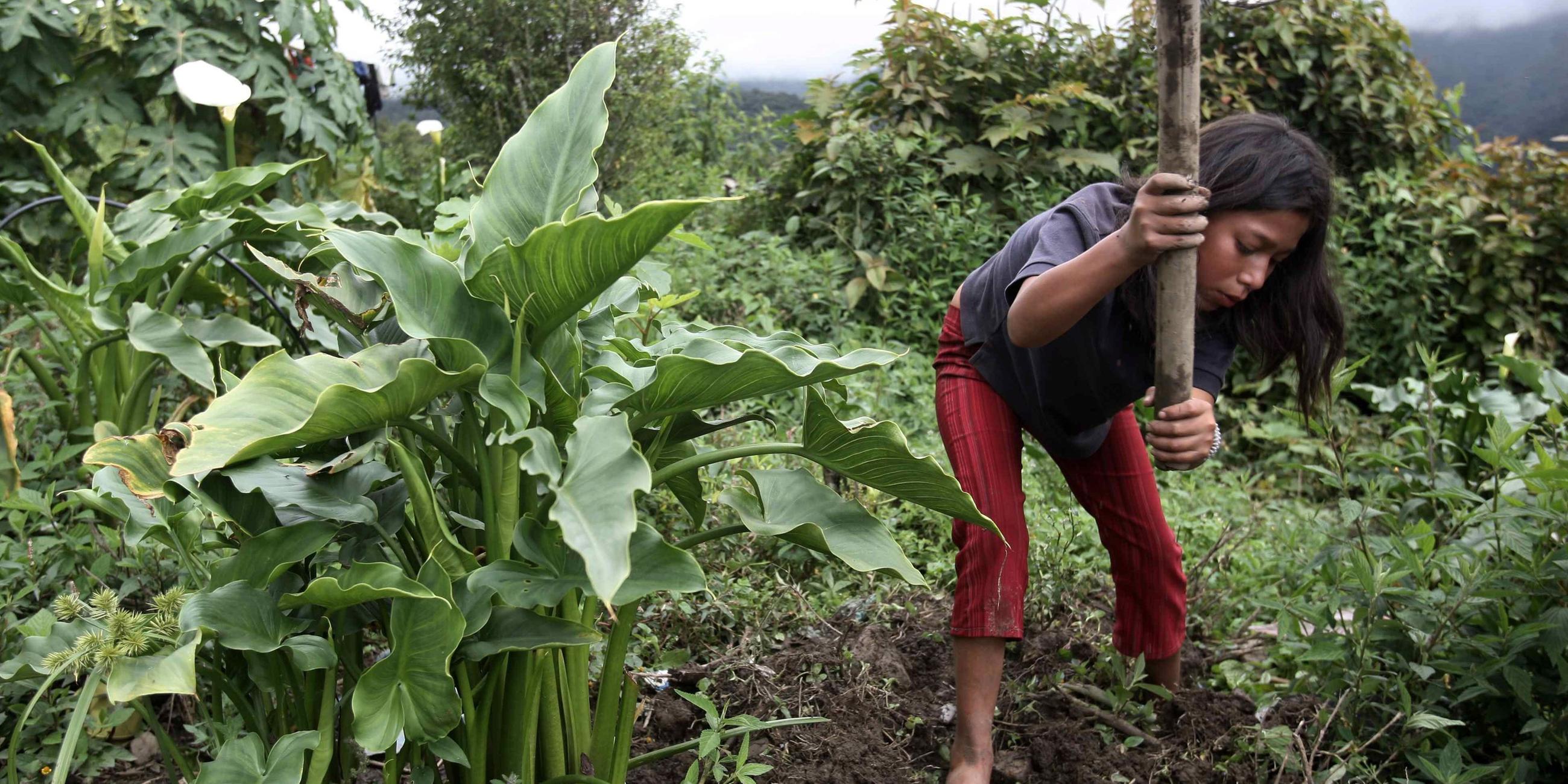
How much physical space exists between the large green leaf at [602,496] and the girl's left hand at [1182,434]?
94cm

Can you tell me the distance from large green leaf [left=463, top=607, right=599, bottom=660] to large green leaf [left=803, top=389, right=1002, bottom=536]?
16.1 inches

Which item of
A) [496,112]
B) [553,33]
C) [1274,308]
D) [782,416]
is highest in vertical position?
[553,33]

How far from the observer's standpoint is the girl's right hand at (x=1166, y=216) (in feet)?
5.20

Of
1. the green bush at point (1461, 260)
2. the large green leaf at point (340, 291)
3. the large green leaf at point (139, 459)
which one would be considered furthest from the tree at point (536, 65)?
the large green leaf at point (139, 459)

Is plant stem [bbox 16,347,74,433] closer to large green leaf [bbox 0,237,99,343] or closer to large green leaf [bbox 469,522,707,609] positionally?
large green leaf [bbox 0,237,99,343]

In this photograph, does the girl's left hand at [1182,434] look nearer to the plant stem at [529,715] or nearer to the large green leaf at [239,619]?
the plant stem at [529,715]

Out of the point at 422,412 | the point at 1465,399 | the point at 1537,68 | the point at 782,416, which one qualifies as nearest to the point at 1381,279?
the point at 1537,68

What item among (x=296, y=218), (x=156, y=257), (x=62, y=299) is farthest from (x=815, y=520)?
(x=62, y=299)

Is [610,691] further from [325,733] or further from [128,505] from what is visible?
[128,505]

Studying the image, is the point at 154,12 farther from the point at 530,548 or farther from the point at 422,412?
the point at 530,548

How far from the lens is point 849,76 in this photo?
18.8 ft

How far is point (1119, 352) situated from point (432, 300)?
4.17ft

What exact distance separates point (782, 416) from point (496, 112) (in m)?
3.20

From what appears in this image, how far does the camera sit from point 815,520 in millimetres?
1572
